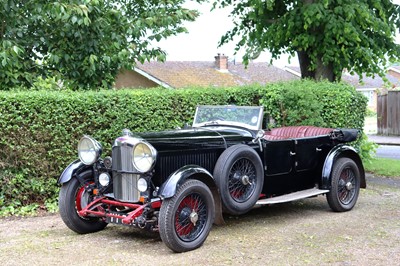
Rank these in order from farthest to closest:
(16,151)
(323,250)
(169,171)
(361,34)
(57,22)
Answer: (361,34) → (57,22) → (16,151) → (169,171) → (323,250)

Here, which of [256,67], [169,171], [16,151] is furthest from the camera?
[256,67]

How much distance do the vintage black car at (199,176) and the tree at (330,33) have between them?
19.1 feet

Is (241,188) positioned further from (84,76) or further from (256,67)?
(256,67)

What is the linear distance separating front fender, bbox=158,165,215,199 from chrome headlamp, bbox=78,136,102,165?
111 cm

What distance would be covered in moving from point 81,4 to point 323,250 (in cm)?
601

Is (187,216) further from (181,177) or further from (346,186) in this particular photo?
(346,186)

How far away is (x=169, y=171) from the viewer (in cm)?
643

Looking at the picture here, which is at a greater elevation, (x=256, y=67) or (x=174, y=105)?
(x=256, y=67)

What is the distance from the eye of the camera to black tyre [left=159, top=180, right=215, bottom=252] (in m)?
5.84

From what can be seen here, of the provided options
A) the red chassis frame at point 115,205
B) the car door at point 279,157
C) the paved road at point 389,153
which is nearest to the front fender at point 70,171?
the red chassis frame at point 115,205

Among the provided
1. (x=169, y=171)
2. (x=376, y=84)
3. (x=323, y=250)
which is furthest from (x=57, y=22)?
(x=376, y=84)

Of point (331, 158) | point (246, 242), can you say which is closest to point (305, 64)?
point (331, 158)

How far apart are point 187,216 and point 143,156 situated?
82 cm

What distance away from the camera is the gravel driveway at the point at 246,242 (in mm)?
5723
